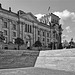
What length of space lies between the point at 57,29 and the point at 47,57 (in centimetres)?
6133

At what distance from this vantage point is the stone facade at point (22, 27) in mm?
40875

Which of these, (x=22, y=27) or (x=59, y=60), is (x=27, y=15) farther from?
(x=59, y=60)

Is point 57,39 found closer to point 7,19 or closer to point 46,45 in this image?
point 46,45

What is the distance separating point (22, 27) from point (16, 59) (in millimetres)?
35669

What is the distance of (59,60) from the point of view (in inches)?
448

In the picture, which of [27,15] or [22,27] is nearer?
[22,27]

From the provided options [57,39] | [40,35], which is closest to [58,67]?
[40,35]

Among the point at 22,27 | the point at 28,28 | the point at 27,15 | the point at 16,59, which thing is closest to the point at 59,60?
the point at 16,59

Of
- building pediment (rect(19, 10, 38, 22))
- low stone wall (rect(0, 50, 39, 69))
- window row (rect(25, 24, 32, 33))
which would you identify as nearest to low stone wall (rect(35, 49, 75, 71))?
low stone wall (rect(0, 50, 39, 69))

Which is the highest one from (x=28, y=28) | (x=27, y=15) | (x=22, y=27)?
(x=27, y=15)

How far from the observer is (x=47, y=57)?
42.2 feet

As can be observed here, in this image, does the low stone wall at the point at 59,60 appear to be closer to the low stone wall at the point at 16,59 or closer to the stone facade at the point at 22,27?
the low stone wall at the point at 16,59

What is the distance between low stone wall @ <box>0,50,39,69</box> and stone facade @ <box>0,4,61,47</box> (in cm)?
2802

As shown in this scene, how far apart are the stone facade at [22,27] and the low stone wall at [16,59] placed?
1103 inches
